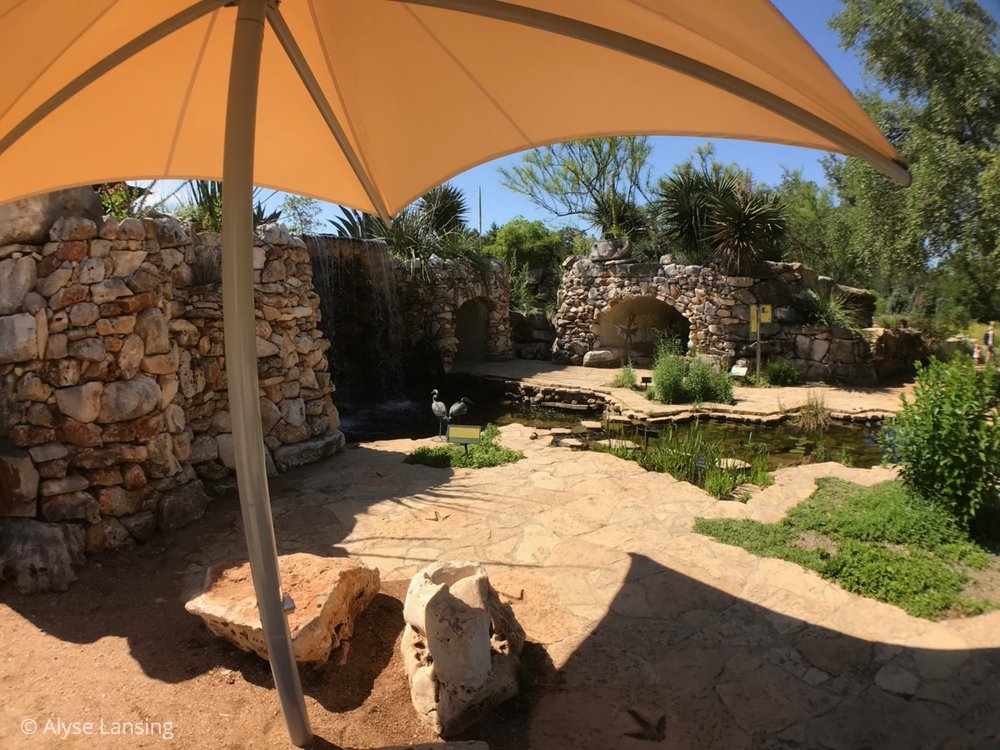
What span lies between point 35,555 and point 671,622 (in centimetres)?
353

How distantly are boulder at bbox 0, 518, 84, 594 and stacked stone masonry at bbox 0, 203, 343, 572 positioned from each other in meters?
0.11

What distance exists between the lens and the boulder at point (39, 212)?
12.2ft

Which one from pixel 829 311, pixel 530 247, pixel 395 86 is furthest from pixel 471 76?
pixel 530 247

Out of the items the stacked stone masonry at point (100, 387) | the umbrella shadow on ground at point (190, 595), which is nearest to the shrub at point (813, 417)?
the umbrella shadow on ground at point (190, 595)

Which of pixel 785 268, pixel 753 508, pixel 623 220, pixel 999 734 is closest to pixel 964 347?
pixel 785 268

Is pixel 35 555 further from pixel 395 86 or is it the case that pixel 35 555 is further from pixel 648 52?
pixel 648 52

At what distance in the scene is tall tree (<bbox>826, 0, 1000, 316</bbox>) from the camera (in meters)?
9.84

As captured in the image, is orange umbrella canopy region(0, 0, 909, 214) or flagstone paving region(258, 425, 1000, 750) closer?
orange umbrella canopy region(0, 0, 909, 214)

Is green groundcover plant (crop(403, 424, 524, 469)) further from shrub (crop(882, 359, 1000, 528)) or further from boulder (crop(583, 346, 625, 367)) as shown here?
boulder (crop(583, 346, 625, 367))

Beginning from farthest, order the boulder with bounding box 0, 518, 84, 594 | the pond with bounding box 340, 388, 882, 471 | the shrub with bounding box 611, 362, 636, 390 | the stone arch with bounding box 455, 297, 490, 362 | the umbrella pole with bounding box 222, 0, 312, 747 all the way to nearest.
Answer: the stone arch with bounding box 455, 297, 490, 362, the shrub with bounding box 611, 362, 636, 390, the pond with bounding box 340, 388, 882, 471, the boulder with bounding box 0, 518, 84, 594, the umbrella pole with bounding box 222, 0, 312, 747

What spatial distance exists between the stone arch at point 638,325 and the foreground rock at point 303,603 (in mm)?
Result: 12451

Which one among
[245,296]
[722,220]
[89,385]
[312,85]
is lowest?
[89,385]

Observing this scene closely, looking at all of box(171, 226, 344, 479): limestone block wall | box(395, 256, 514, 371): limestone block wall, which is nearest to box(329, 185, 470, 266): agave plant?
box(395, 256, 514, 371): limestone block wall

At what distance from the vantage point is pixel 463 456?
19.8 feet
